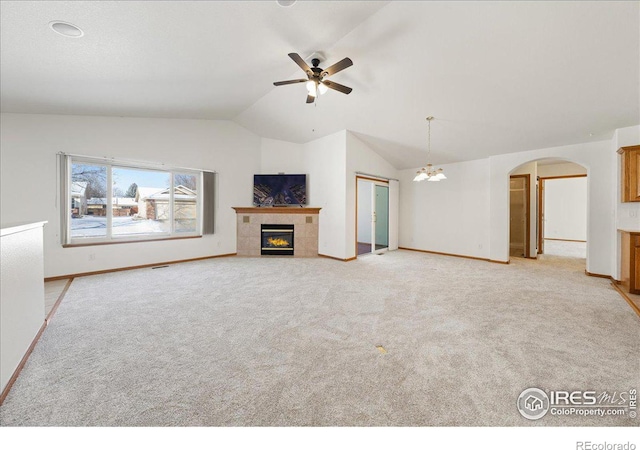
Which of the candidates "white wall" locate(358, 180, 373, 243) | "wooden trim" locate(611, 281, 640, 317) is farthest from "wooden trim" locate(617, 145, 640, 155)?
"white wall" locate(358, 180, 373, 243)

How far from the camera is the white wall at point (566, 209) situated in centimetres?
880

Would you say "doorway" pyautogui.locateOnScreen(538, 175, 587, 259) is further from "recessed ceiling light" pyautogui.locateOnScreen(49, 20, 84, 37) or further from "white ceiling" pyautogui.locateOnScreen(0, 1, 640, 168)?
"recessed ceiling light" pyautogui.locateOnScreen(49, 20, 84, 37)

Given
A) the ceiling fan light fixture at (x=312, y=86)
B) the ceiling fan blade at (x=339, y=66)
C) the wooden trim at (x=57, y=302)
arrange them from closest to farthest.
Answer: the wooden trim at (x=57, y=302) < the ceiling fan blade at (x=339, y=66) < the ceiling fan light fixture at (x=312, y=86)

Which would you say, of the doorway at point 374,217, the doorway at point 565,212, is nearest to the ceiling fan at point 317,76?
the doorway at point 374,217

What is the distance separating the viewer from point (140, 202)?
545cm

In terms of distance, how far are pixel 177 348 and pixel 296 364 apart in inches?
42.1

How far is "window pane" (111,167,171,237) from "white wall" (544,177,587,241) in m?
12.4

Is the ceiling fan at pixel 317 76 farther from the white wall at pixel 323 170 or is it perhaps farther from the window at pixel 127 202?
the window at pixel 127 202

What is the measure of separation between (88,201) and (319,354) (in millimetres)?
5411

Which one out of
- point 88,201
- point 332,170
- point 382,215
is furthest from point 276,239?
point 88,201

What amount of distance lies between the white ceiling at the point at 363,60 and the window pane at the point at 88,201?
1.04 m

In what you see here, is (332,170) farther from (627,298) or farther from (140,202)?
(627,298)

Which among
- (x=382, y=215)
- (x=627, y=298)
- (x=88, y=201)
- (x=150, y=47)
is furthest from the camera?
(x=382, y=215)

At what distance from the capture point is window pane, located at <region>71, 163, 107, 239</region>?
4661 millimetres
